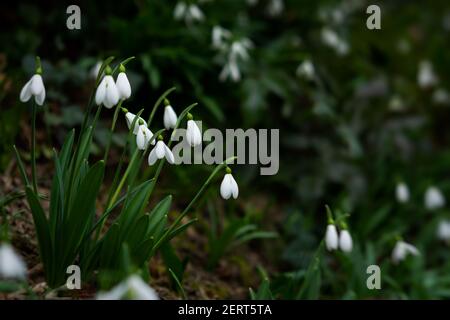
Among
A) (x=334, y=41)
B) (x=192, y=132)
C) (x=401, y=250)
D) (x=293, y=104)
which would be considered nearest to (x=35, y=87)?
(x=192, y=132)

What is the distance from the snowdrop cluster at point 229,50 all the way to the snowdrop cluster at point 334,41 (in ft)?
2.68

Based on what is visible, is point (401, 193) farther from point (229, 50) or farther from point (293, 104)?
point (229, 50)

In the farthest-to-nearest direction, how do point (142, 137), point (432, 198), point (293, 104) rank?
point (293, 104)
point (432, 198)
point (142, 137)

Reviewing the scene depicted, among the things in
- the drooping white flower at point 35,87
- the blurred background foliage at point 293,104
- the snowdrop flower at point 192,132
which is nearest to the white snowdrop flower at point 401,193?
the blurred background foliage at point 293,104

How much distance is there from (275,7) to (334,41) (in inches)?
19.8

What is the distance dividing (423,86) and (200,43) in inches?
84.3

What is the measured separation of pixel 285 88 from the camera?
341cm

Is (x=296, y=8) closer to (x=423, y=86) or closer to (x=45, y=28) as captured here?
(x=423, y=86)

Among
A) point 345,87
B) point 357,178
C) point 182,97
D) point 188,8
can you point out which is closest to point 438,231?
point 357,178

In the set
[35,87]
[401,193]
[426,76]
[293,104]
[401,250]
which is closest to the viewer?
[35,87]

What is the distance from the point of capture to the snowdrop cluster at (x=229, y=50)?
3084mm

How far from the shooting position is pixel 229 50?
10.2ft

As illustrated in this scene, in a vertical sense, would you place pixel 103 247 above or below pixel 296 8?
below

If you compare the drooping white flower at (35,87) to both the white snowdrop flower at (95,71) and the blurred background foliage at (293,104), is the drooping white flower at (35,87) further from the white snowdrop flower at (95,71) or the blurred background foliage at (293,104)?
the white snowdrop flower at (95,71)
